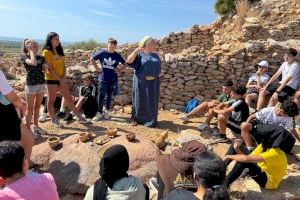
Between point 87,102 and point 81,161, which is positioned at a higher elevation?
point 87,102

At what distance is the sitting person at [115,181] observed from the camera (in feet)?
9.77

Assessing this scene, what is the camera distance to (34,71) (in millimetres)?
6016

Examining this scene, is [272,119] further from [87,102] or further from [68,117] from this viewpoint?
[68,117]

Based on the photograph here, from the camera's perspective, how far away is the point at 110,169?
2990 millimetres

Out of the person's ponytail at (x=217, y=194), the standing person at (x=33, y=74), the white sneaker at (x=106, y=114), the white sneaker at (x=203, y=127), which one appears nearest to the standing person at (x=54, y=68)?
the standing person at (x=33, y=74)

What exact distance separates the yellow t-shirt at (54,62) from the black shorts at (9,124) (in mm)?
2357

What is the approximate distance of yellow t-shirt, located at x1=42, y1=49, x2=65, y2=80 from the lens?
20.6ft

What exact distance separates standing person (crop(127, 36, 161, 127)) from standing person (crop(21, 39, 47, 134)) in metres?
1.63

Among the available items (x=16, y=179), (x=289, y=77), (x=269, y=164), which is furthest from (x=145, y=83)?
(x=16, y=179)

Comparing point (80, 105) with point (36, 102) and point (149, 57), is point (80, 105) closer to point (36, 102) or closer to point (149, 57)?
point (36, 102)

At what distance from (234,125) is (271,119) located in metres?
1.07

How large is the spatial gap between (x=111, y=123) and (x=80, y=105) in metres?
0.75

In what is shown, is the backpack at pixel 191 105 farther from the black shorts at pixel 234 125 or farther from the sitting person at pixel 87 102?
the sitting person at pixel 87 102

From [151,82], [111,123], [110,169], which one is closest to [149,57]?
[151,82]
